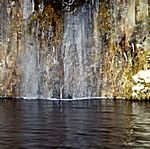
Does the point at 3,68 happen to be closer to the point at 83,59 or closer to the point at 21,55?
the point at 21,55

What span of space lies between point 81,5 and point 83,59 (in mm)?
2996

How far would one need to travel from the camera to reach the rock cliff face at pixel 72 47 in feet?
81.6

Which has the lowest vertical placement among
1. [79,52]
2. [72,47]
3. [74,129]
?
[74,129]

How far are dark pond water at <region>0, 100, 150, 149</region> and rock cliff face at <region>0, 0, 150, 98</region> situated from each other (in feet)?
26.5

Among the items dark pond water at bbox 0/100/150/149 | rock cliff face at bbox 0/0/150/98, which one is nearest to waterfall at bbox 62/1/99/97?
rock cliff face at bbox 0/0/150/98

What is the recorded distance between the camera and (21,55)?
85.6 ft

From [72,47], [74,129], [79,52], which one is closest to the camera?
[74,129]

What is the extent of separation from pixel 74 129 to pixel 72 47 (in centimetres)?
1358

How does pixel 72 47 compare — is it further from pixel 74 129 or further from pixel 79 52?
pixel 74 129

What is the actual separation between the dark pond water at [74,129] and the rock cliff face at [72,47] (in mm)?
8068

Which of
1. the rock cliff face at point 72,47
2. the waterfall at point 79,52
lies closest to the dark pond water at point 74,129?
the rock cliff face at point 72,47

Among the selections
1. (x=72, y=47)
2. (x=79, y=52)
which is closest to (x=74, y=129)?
(x=79, y=52)

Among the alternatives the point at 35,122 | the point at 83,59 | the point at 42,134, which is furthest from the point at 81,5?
the point at 42,134

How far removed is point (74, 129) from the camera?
40.9 feet
